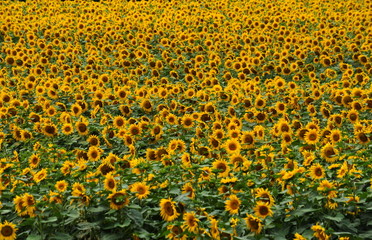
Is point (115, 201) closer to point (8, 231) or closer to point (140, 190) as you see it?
point (140, 190)

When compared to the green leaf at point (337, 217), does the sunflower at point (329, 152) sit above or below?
above

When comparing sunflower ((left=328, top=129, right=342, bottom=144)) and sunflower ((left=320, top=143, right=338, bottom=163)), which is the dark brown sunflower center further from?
sunflower ((left=328, top=129, right=342, bottom=144))

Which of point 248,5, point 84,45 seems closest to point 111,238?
point 84,45

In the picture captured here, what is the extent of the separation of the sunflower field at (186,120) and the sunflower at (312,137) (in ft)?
0.06

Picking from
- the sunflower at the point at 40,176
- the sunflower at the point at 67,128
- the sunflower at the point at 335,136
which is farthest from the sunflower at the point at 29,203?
the sunflower at the point at 335,136

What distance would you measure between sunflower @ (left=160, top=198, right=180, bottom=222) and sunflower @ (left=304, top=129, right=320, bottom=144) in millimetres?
2283

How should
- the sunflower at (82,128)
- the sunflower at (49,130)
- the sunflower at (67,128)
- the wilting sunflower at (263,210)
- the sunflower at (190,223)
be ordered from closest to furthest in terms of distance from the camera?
the sunflower at (190,223), the wilting sunflower at (263,210), the sunflower at (49,130), the sunflower at (82,128), the sunflower at (67,128)

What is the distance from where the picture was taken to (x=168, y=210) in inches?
170

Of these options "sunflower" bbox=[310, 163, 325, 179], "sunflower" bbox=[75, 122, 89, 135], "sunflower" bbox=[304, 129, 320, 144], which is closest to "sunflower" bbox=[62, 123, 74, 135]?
"sunflower" bbox=[75, 122, 89, 135]

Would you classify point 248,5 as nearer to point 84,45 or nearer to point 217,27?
point 217,27

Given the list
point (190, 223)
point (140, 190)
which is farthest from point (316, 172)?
point (140, 190)

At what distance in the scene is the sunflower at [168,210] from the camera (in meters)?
4.29

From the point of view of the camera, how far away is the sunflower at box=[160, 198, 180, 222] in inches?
169

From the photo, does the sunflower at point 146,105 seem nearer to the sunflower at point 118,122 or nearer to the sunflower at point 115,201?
the sunflower at point 118,122
